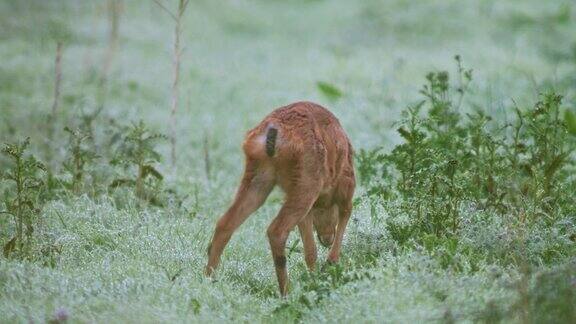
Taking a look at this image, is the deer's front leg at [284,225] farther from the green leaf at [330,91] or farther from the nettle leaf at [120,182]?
the green leaf at [330,91]

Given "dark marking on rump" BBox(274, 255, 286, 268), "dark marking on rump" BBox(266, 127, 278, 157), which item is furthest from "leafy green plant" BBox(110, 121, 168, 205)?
"dark marking on rump" BBox(274, 255, 286, 268)

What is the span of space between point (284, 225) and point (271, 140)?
1.61 feet

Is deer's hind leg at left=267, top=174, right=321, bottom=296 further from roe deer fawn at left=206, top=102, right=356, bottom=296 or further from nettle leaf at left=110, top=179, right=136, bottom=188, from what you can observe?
nettle leaf at left=110, top=179, right=136, bottom=188

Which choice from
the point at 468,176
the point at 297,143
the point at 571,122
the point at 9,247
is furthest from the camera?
the point at 571,122

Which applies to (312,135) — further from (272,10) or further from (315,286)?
(272,10)

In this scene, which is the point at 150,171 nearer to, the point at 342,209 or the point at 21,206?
the point at 21,206

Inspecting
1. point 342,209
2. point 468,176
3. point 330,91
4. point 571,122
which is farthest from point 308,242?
point 330,91

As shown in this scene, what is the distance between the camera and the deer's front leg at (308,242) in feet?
22.1

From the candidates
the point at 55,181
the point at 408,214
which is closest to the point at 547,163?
the point at 408,214

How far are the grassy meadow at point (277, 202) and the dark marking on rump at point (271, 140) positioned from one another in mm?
752

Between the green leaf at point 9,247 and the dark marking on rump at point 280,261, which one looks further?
the green leaf at point 9,247

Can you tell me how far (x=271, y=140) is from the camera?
6.16 m

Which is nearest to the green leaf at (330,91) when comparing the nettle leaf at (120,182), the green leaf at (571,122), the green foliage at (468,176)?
the green leaf at (571,122)

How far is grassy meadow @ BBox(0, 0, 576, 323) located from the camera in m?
5.49
